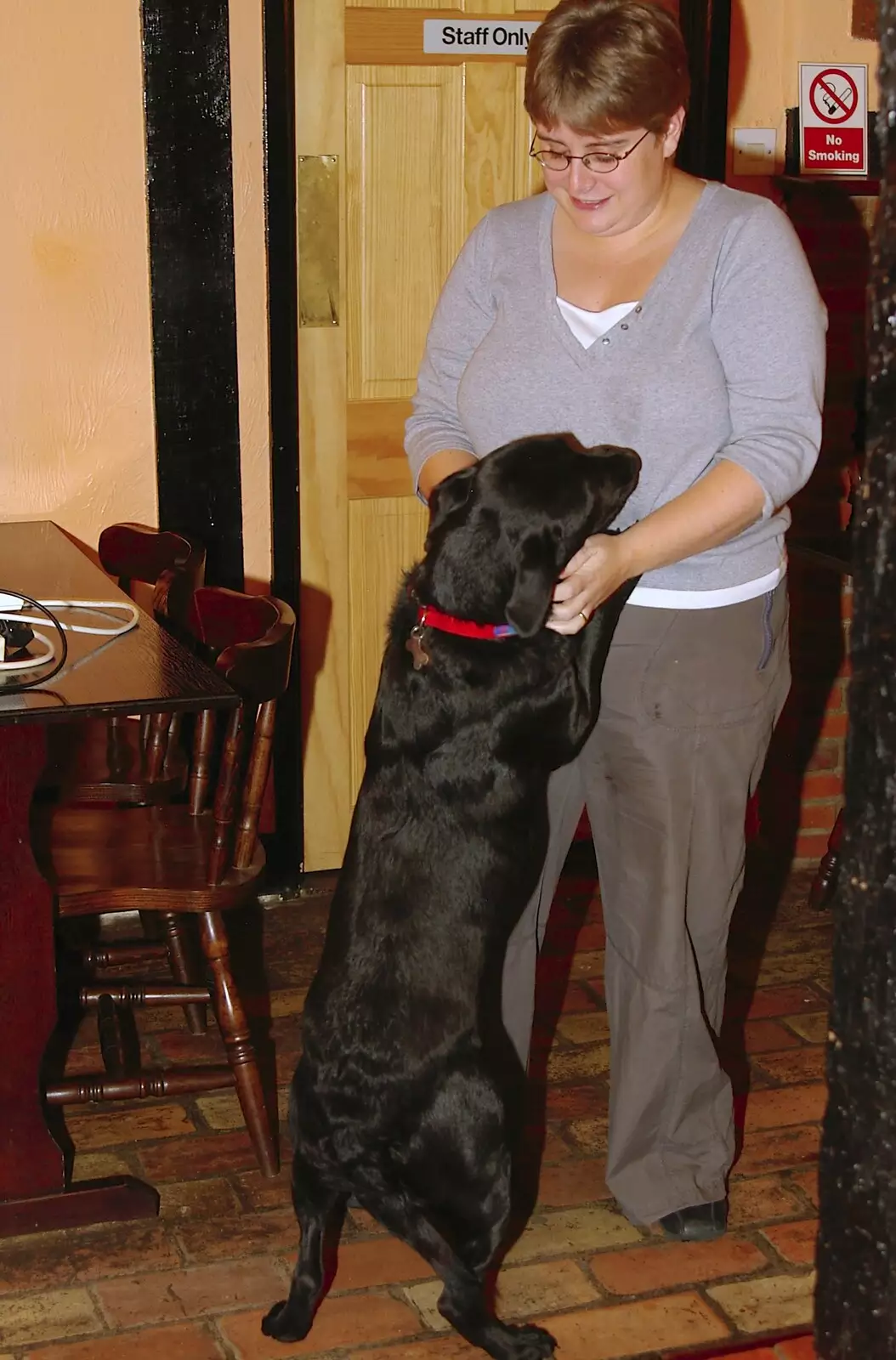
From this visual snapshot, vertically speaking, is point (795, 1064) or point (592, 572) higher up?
point (592, 572)

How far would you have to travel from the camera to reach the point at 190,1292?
228 centimetres

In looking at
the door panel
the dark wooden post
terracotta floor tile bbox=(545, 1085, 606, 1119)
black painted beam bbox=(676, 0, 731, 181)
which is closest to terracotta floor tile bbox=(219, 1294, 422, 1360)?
terracotta floor tile bbox=(545, 1085, 606, 1119)

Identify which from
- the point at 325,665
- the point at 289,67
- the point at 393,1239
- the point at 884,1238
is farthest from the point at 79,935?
the point at 884,1238

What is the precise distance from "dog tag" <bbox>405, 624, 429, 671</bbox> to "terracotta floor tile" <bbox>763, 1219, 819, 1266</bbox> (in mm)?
1122

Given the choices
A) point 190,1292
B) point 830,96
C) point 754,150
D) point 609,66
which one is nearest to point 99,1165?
point 190,1292

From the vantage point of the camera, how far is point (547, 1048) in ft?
9.89

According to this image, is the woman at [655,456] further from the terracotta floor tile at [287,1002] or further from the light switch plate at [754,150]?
the light switch plate at [754,150]

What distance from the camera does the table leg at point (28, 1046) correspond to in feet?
7.66

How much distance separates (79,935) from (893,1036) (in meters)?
2.91

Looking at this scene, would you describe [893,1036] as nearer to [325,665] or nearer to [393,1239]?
[393,1239]

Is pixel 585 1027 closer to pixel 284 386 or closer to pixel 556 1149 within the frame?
pixel 556 1149

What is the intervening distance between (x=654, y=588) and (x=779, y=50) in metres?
2.04

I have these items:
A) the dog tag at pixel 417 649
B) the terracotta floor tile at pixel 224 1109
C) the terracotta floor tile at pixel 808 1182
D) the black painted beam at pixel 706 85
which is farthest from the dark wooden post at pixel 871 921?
the black painted beam at pixel 706 85

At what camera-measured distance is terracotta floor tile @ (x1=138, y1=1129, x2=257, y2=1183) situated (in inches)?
103
